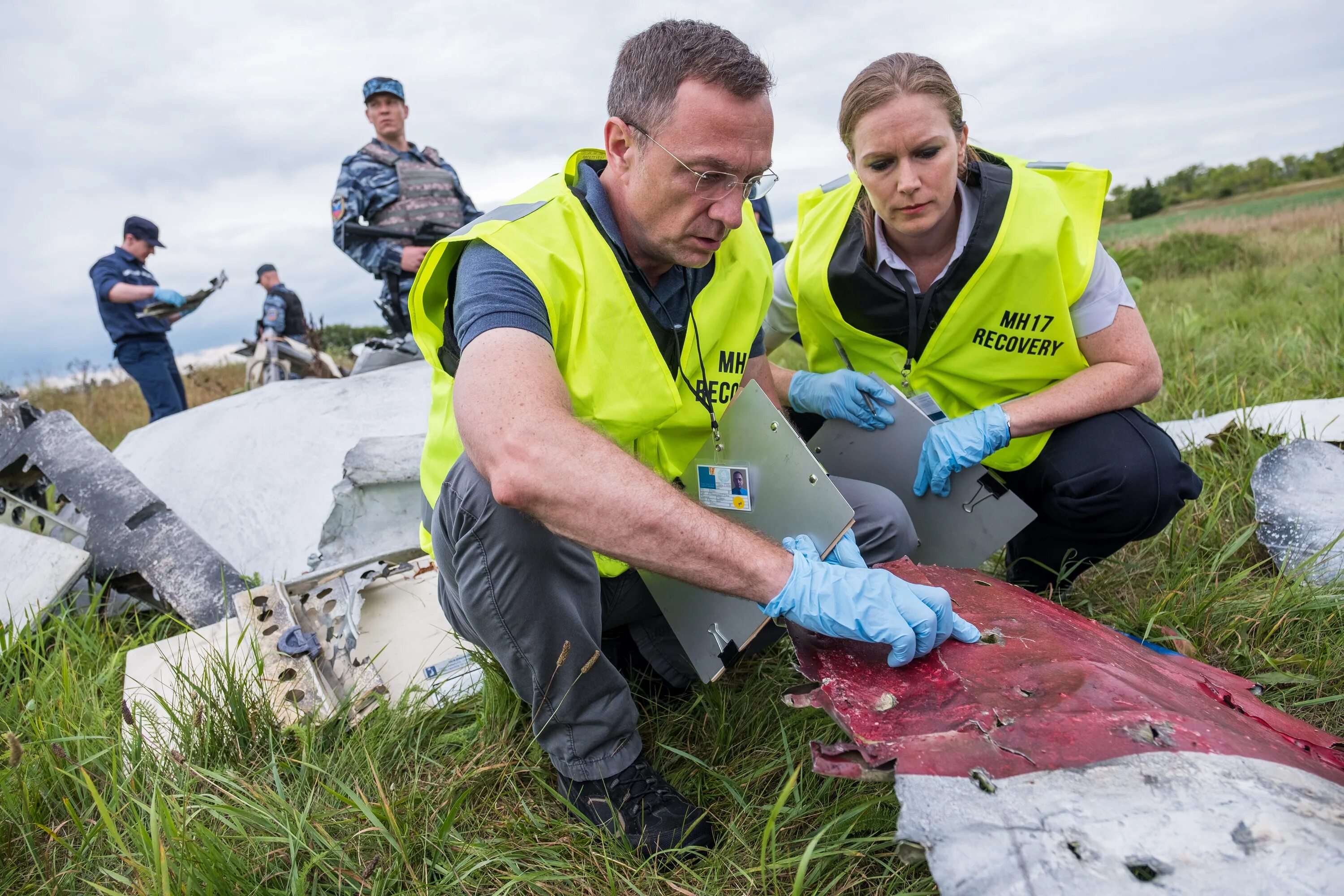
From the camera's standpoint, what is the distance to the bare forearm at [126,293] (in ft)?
19.1

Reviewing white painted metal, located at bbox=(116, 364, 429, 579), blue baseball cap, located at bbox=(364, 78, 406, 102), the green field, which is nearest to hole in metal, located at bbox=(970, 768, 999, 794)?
white painted metal, located at bbox=(116, 364, 429, 579)

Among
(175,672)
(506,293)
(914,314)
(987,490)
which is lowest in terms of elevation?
(175,672)

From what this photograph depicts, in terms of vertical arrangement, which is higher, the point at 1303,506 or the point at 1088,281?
the point at 1088,281

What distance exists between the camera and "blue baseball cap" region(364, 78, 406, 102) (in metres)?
4.95

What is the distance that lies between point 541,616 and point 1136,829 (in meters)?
1.09

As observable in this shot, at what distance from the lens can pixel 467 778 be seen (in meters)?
1.75

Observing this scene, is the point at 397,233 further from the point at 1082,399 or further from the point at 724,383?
the point at 1082,399

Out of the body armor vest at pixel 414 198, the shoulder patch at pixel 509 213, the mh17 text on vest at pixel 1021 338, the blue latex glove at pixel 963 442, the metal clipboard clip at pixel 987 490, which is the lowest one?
the metal clipboard clip at pixel 987 490

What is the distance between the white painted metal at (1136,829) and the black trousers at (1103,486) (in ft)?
4.04

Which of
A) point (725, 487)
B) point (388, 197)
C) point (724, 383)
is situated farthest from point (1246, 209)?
point (725, 487)

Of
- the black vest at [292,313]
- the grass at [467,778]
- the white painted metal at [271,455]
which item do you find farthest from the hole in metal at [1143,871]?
the black vest at [292,313]

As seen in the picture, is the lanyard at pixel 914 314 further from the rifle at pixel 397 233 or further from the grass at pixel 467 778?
the rifle at pixel 397 233

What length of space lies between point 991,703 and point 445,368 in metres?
1.33

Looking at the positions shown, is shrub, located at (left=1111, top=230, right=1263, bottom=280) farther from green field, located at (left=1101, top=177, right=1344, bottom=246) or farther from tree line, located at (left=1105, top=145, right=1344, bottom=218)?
tree line, located at (left=1105, top=145, right=1344, bottom=218)
